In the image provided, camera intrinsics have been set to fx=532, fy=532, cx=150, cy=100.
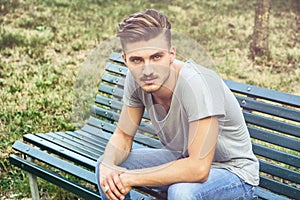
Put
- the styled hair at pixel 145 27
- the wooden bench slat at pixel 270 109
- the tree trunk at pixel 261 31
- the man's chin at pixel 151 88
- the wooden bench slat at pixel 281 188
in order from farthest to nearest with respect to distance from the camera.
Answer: the tree trunk at pixel 261 31 → the wooden bench slat at pixel 270 109 → the wooden bench slat at pixel 281 188 → the man's chin at pixel 151 88 → the styled hair at pixel 145 27

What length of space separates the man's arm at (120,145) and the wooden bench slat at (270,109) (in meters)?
0.70

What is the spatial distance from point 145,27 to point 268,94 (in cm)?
118

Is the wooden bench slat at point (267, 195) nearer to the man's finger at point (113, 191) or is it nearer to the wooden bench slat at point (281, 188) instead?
the wooden bench slat at point (281, 188)

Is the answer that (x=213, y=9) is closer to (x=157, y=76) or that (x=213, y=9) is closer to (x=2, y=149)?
(x=2, y=149)

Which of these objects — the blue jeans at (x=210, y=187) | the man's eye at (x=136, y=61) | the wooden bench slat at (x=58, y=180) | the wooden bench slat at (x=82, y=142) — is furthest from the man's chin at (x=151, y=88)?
the wooden bench slat at (x=82, y=142)

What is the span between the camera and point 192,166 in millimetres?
2158

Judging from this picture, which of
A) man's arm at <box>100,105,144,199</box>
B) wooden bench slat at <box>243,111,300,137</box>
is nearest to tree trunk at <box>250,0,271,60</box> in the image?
wooden bench slat at <box>243,111,300,137</box>

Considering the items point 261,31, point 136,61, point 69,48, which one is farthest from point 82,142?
point 261,31

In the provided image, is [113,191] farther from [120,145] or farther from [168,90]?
[168,90]

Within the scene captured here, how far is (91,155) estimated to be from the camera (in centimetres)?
300

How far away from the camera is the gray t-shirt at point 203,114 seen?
6.78 feet

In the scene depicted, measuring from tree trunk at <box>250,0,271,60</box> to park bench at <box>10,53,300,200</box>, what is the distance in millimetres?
3407

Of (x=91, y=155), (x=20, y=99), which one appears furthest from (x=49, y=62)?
(x=91, y=155)

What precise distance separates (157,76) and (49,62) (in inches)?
172
